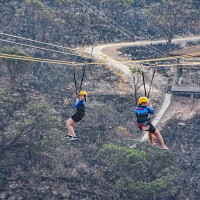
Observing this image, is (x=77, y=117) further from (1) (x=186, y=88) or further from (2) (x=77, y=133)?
(1) (x=186, y=88)

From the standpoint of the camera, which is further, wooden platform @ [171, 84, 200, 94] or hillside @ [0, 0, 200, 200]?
wooden platform @ [171, 84, 200, 94]

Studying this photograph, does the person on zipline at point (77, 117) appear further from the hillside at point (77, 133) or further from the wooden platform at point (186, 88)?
the wooden platform at point (186, 88)

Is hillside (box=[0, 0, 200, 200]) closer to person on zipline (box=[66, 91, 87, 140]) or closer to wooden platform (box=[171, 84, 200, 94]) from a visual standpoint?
wooden platform (box=[171, 84, 200, 94])

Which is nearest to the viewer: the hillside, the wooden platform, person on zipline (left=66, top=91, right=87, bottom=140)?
person on zipline (left=66, top=91, right=87, bottom=140)

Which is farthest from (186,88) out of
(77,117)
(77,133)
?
(77,117)

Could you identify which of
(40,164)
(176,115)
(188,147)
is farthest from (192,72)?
(40,164)

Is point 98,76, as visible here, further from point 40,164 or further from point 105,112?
point 40,164

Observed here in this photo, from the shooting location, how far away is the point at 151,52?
2613 inches

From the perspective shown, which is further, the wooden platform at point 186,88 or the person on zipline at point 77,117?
the wooden platform at point 186,88

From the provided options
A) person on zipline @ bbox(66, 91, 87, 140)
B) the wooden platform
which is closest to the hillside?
the wooden platform

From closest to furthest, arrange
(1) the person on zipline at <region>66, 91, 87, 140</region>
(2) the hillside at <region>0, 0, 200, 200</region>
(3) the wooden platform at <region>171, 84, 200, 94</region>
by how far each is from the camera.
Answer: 1. (1) the person on zipline at <region>66, 91, 87, 140</region>
2. (2) the hillside at <region>0, 0, 200, 200</region>
3. (3) the wooden platform at <region>171, 84, 200, 94</region>

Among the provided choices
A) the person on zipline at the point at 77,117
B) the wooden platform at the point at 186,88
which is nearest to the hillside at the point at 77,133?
the wooden platform at the point at 186,88

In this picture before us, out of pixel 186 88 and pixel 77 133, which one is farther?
pixel 186 88

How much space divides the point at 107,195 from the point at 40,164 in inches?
287
